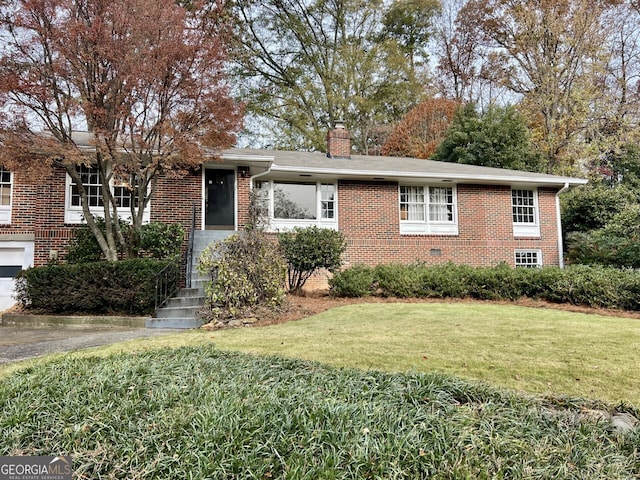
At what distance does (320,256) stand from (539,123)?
2082cm

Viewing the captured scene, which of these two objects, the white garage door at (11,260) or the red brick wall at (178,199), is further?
the red brick wall at (178,199)

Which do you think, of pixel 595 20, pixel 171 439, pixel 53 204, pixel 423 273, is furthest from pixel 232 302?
pixel 595 20

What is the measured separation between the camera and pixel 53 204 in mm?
11758

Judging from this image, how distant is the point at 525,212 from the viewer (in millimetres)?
15898

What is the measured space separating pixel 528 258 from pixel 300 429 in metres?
15.1

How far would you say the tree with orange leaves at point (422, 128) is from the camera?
27.4 meters

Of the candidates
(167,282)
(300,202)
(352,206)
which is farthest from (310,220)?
(167,282)

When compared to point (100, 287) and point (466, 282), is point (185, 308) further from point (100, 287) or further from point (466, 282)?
point (466, 282)

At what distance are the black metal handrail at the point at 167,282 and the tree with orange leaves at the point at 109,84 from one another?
7.44ft

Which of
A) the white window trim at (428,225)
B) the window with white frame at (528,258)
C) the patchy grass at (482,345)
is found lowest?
the patchy grass at (482,345)

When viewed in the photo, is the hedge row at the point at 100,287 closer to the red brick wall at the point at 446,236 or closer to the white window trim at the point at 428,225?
the red brick wall at the point at 446,236

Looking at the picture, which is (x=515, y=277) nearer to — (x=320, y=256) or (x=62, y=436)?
(x=320, y=256)

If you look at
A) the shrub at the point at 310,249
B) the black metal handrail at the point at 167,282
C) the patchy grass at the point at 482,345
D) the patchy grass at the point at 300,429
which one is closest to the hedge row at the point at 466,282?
the shrub at the point at 310,249

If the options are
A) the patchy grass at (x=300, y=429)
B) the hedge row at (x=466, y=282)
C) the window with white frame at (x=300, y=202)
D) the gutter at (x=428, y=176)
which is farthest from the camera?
the window with white frame at (x=300, y=202)
